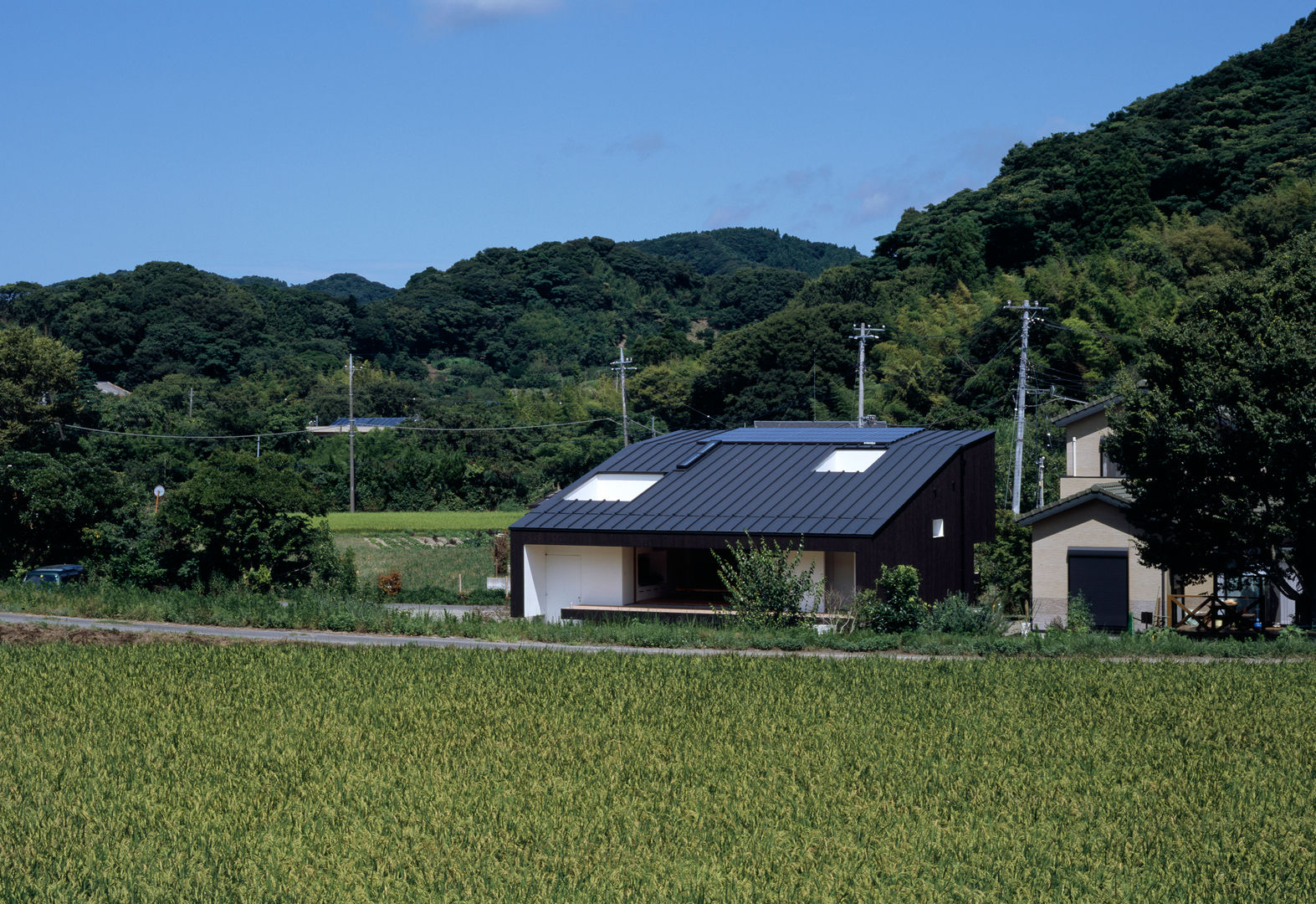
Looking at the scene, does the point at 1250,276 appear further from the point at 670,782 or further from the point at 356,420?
the point at 356,420

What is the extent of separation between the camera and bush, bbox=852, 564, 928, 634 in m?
24.6

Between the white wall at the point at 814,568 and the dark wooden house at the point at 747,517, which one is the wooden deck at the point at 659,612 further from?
the white wall at the point at 814,568

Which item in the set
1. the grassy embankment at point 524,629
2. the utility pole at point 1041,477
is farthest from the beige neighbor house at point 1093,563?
the utility pole at point 1041,477

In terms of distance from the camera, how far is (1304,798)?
11.9 meters

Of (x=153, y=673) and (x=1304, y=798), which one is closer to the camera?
(x=1304, y=798)

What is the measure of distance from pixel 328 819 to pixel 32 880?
8.21 feet

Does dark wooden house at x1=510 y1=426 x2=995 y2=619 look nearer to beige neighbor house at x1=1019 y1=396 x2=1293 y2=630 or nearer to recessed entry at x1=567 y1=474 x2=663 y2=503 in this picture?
recessed entry at x1=567 y1=474 x2=663 y2=503

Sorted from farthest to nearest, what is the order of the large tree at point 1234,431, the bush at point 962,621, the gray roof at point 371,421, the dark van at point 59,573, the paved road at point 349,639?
the gray roof at point 371,421 → the dark van at point 59,573 → the bush at point 962,621 → the paved road at point 349,639 → the large tree at point 1234,431

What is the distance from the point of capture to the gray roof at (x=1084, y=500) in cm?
2978

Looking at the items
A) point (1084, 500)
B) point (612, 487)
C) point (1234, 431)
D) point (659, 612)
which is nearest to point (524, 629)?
point (659, 612)

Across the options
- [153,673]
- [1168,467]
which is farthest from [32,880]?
[1168,467]

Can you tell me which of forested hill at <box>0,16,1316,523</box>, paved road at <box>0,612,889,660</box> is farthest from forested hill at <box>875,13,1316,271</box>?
paved road at <box>0,612,889,660</box>

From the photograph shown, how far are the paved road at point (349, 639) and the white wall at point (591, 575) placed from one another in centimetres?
689

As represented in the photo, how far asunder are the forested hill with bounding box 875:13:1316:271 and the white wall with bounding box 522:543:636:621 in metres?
42.8
